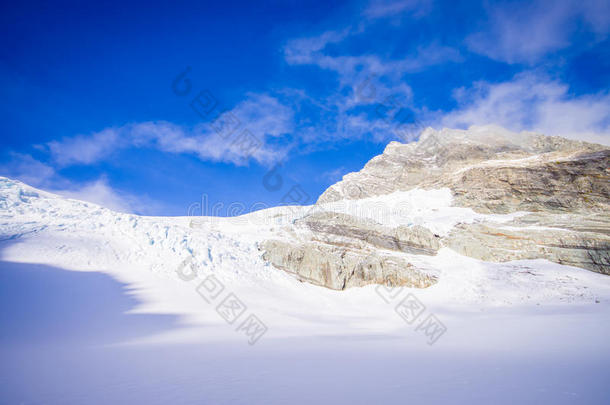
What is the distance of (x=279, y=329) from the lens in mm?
12906

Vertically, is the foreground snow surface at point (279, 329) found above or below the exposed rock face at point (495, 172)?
below

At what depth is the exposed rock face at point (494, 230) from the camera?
2616cm

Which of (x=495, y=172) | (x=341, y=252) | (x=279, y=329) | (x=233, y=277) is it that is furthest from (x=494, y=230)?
(x=279, y=329)

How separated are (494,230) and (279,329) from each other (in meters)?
28.4

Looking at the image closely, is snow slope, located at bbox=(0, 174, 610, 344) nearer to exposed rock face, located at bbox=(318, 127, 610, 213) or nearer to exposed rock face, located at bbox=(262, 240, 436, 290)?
exposed rock face, located at bbox=(262, 240, 436, 290)

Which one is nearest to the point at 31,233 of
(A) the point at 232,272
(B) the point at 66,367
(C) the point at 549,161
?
(A) the point at 232,272

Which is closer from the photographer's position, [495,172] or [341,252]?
[341,252]

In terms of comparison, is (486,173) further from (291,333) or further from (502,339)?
(291,333)

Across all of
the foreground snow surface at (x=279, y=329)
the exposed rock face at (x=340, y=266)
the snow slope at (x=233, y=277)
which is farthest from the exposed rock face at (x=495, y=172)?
the exposed rock face at (x=340, y=266)

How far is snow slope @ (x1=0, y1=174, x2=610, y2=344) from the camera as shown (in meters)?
14.7

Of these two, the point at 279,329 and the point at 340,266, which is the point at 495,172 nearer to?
the point at 340,266

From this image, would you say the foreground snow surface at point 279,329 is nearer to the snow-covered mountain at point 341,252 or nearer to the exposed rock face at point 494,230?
the snow-covered mountain at point 341,252

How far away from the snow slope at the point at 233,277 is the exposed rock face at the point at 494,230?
1.56 m

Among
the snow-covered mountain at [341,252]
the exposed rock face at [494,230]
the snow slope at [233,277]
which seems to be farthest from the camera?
the exposed rock face at [494,230]
